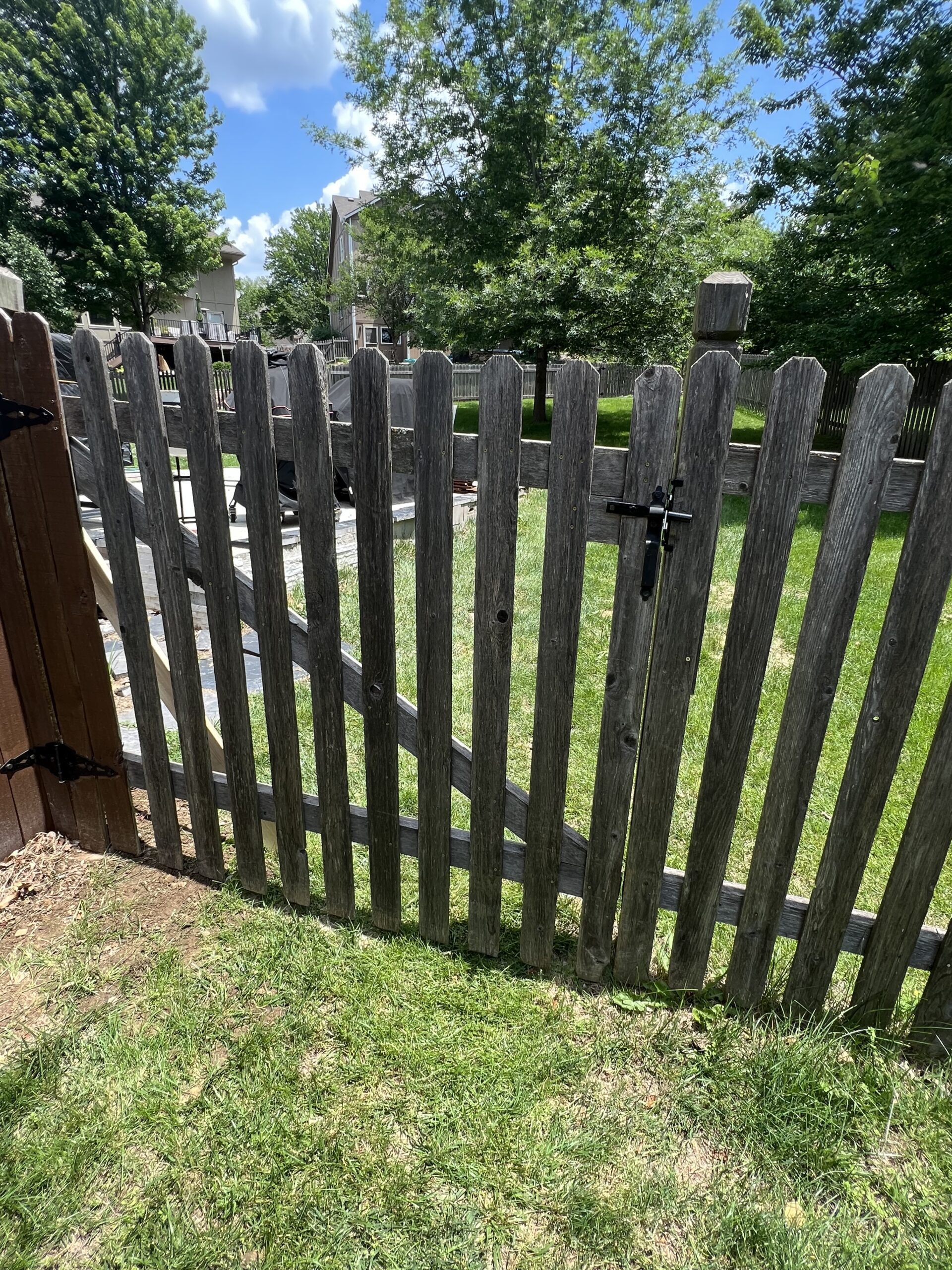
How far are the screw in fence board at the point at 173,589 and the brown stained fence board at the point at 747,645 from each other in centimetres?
156

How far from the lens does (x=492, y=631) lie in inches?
71.1

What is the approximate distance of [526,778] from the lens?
322 cm

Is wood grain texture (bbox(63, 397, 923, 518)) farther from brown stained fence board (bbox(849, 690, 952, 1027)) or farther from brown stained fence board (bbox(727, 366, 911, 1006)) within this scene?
brown stained fence board (bbox(849, 690, 952, 1027))

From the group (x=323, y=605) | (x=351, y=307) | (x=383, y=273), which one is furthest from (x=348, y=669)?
(x=351, y=307)

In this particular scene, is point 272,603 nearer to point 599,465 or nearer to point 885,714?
point 599,465

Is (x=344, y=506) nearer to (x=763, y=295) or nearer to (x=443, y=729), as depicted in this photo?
(x=443, y=729)

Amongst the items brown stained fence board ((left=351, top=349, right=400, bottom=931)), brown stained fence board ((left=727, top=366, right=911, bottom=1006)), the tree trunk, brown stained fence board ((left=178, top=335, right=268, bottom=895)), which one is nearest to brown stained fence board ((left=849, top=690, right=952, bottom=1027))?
brown stained fence board ((left=727, top=366, right=911, bottom=1006))

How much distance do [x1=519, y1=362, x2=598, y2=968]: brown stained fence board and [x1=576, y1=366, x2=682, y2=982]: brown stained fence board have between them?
0.31 ft

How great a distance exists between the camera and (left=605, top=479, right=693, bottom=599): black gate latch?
1560mm

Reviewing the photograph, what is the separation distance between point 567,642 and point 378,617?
1.81 ft

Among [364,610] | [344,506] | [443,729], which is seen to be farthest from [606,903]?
[344,506]

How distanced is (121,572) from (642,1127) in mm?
2224

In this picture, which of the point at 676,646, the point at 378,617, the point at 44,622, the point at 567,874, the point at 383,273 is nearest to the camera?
the point at 676,646

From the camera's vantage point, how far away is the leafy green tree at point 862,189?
394 inches
